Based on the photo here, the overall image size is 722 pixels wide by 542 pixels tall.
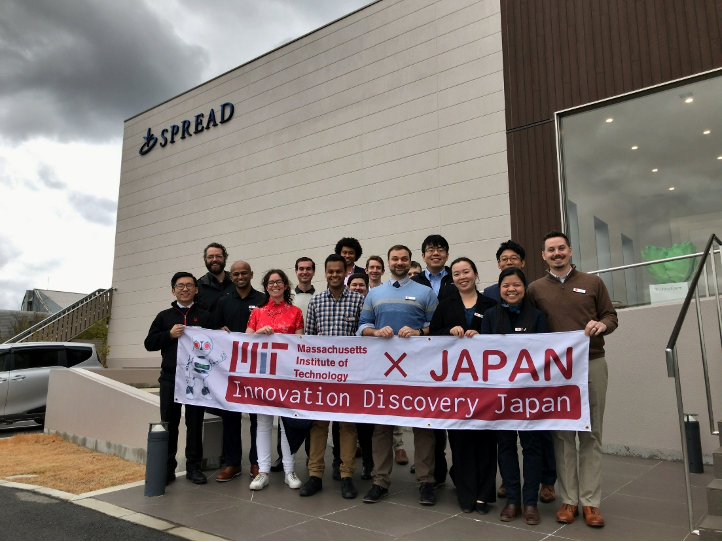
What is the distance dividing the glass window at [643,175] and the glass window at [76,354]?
9920 millimetres

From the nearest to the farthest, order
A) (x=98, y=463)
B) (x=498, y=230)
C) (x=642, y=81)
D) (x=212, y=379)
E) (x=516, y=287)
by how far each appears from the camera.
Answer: (x=516, y=287) < (x=212, y=379) < (x=98, y=463) < (x=642, y=81) < (x=498, y=230)

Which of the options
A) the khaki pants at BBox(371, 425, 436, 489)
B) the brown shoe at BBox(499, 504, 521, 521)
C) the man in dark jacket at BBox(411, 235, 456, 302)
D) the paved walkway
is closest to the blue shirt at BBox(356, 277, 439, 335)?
the man in dark jacket at BBox(411, 235, 456, 302)

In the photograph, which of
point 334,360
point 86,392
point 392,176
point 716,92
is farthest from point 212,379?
point 716,92

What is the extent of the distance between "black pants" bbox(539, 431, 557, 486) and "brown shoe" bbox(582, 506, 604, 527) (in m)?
0.57

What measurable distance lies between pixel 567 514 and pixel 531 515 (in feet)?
0.88

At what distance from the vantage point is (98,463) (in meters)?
6.64

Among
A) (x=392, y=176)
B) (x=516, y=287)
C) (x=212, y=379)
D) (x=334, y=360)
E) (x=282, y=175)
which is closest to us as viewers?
(x=516, y=287)

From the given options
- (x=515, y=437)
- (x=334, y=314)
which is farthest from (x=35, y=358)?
(x=515, y=437)

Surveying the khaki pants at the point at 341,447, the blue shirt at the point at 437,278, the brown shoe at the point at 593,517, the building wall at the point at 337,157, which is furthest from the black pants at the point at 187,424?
the building wall at the point at 337,157

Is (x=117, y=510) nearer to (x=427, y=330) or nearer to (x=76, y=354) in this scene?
(x=427, y=330)

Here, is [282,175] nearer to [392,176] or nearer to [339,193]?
[339,193]

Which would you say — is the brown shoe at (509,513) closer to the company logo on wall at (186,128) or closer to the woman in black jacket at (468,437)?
the woman in black jacket at (468,437)

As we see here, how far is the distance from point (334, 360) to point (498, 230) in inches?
251

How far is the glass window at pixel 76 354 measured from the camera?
10.8 m
